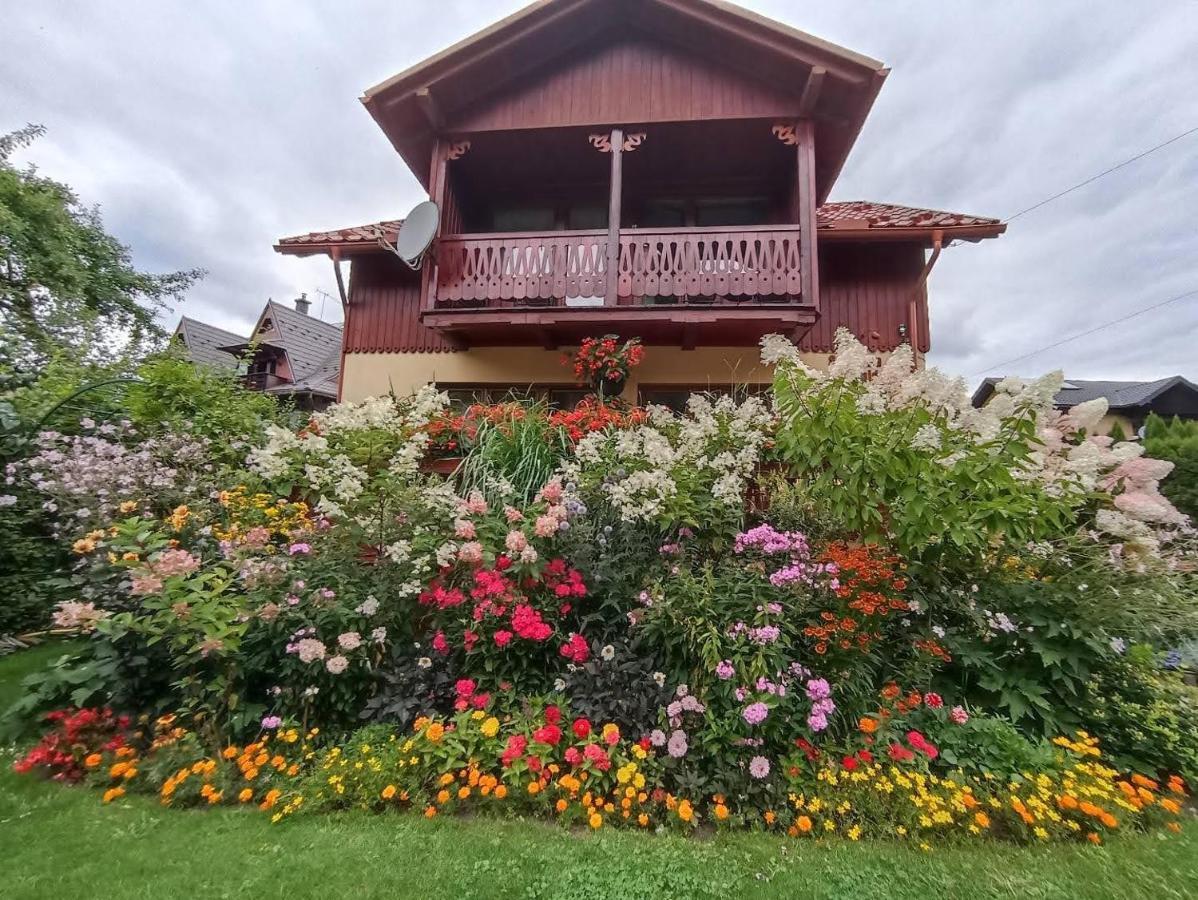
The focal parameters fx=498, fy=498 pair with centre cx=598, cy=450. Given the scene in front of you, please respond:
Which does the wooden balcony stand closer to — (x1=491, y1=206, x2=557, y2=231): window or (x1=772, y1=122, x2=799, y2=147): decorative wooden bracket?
(x1=772, y1=122, x2=799, y2=147): decorative wooden bracket

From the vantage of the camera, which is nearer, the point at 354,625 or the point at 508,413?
the point at 354,625

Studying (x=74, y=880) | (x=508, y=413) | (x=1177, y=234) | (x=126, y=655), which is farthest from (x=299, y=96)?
(x=1177, y=234)

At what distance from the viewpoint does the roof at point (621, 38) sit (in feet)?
19.6

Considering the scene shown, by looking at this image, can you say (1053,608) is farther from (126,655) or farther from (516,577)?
(126,655)

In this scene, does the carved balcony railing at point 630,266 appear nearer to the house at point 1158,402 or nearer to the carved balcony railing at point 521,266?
the carved balcony railing at point 521,266

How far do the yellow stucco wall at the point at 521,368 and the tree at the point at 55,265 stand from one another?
20.4 feet

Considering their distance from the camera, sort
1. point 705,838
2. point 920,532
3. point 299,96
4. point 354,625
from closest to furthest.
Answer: point 705,838, point 920,532, point 354,625, point 299,96

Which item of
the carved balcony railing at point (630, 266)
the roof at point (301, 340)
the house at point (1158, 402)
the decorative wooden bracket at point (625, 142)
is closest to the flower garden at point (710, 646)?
the carved balcony railing at point (630, 266)

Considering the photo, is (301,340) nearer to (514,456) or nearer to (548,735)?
(514,456)

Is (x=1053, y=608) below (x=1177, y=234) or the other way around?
below

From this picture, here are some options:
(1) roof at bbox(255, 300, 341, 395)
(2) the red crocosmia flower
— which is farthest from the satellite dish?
(1) roof at bbox(255, 300, 341, 395)

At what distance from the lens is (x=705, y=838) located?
7.14 feet

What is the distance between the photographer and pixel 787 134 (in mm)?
6336

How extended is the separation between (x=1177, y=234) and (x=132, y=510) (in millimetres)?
18739
